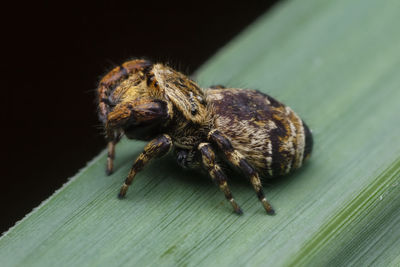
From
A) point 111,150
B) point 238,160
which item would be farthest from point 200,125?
point 111,150

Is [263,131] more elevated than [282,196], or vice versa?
[263,131]

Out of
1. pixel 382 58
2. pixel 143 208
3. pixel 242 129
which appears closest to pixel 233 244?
pixel 143 208

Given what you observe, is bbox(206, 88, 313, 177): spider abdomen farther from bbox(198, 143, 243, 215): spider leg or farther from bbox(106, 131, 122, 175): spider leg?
bbox(106, 131, 122, 175): spider leg

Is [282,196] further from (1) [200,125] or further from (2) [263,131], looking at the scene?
(1) [200,125]


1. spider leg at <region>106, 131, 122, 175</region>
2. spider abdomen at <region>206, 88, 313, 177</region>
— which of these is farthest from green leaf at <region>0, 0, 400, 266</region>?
spider abdomen at <region>206, 88, 313, 177</region>

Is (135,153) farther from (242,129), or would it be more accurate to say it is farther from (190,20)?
(190,20)

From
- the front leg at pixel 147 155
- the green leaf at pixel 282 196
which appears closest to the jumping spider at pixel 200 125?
the front leg at pixel 147 155
